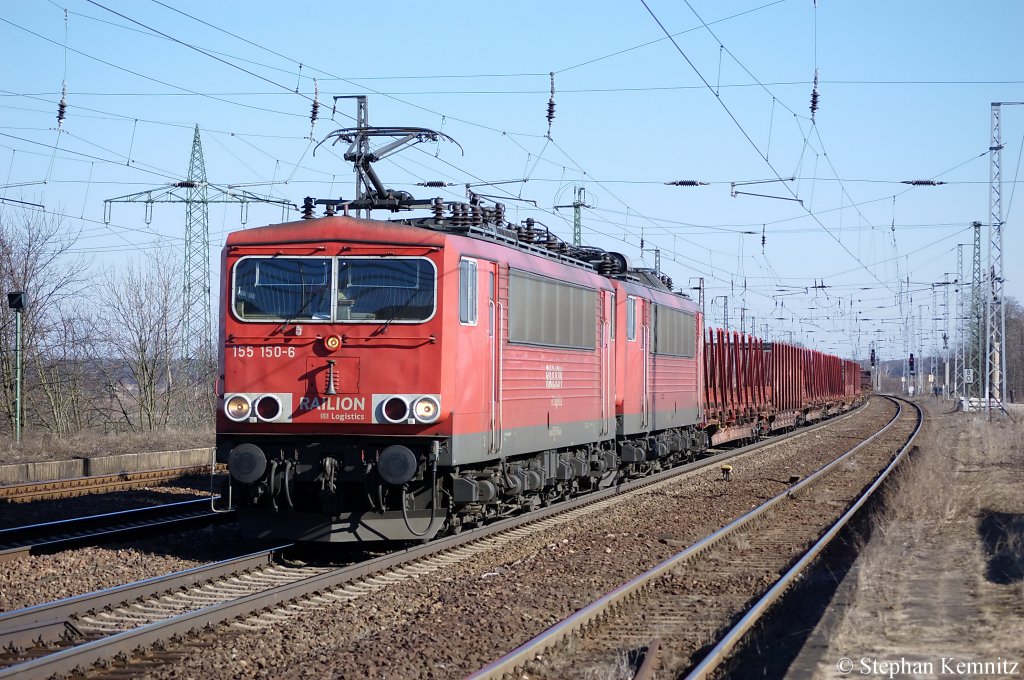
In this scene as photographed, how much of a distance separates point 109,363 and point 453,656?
28.4m

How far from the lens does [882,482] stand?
20344 mm

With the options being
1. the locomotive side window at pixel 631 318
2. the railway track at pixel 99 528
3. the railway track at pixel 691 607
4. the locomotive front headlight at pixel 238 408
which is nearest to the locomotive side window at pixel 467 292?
the locomotive front headlight at pixel 238 408

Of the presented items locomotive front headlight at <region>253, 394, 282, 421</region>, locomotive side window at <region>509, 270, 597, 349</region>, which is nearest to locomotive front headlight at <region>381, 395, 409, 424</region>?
locomotive front headlight at <region>253, 394, 282, 421</region>

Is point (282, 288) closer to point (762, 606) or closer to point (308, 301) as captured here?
point (308, 301)

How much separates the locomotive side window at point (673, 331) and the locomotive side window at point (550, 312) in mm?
4550

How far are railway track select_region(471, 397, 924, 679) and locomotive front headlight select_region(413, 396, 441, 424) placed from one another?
2.66 metres

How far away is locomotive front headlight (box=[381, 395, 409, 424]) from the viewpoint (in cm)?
1138

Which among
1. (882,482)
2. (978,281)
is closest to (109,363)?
(882,482)

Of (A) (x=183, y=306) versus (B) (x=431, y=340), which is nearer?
(B) (x=431, y=340)

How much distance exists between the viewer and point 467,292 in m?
12.1

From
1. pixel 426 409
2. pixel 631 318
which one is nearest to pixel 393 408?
pixel 426 409

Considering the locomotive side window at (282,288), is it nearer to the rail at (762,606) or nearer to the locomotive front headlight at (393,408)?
the locomotive front headlight at (393,408)

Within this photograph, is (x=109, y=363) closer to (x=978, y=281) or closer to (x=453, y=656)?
(x=453, y=656)

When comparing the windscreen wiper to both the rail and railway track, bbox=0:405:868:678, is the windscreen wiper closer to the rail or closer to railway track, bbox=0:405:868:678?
railway track, bbox=0:405:868:678
